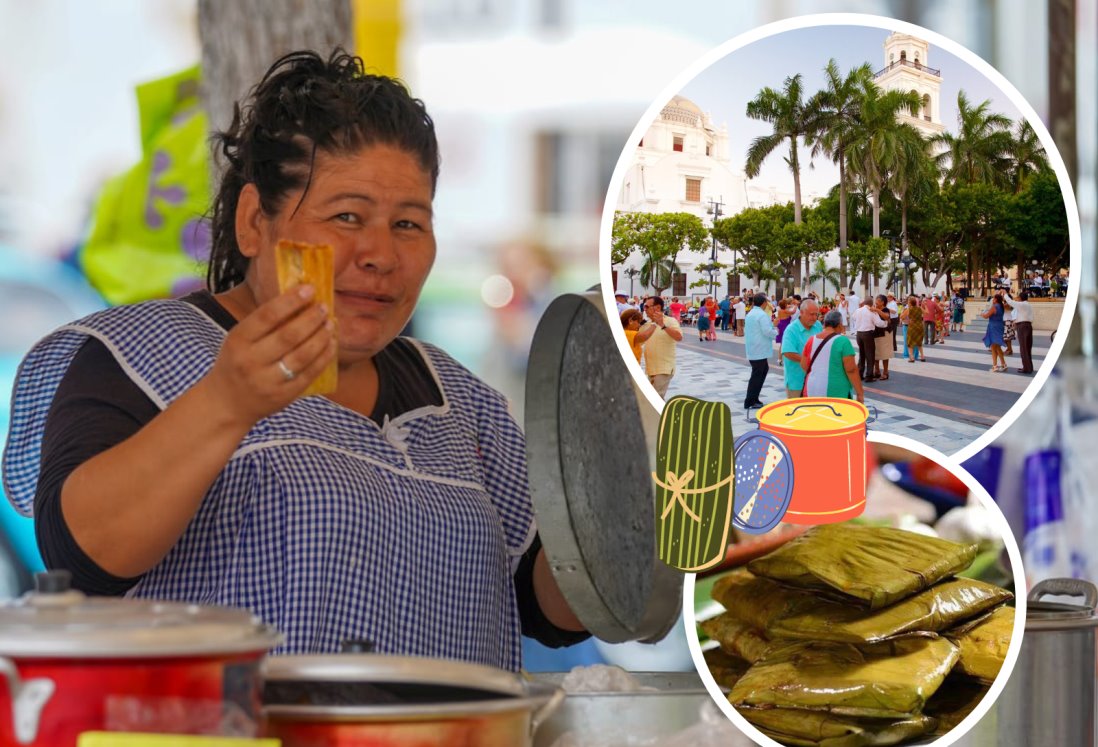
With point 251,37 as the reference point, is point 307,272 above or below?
below

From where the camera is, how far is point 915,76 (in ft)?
3.84

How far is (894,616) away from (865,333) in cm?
30

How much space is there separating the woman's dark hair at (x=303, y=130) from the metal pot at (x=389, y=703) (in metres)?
0.65

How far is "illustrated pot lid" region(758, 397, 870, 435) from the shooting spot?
45.5 inches

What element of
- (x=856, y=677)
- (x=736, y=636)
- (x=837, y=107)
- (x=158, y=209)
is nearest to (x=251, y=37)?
(x=158, y=209)

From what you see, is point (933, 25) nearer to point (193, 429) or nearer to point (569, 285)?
point (569, 285)

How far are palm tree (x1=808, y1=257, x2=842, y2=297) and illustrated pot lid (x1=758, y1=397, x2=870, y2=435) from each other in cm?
12

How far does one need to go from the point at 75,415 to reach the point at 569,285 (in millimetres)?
906

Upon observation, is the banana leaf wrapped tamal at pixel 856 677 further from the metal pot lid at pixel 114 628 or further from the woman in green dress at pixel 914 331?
the metal pot lid at pixel 114 628

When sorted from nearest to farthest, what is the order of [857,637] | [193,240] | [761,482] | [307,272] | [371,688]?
[371,688] → [307,272] → [857,637] → [761,482] → [193,240]

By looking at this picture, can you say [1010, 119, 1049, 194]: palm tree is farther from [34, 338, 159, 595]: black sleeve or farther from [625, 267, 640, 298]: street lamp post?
[34, 338, 159, 595]: black sleeve

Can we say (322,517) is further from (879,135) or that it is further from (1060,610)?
(1060,610)

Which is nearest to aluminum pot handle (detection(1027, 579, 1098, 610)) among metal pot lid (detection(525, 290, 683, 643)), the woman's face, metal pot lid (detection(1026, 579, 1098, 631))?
metal pot lid (detection(1026, 579, 1098, 631))

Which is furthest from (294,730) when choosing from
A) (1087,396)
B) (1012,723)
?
(1087,396)
